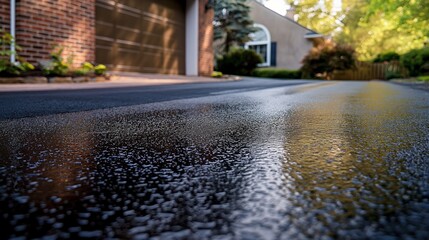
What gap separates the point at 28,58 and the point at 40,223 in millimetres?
7620

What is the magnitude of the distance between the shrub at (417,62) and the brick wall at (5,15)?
1743 centimetres

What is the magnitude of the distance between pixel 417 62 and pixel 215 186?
20761 mm

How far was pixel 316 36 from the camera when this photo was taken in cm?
2678

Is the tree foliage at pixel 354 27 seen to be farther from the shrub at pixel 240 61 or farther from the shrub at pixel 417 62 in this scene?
the shrub at pixel 240 61

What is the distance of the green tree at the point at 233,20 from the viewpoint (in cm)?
2214

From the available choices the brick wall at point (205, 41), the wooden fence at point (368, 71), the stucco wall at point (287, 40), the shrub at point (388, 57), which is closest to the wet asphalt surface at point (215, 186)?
the brick wall at point (205, 41)

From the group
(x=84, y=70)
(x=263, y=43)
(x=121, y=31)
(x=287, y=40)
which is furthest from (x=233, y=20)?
(x=84, y=70)

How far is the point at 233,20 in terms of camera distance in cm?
2280

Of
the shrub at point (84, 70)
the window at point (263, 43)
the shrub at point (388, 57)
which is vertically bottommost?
the shrub at point (84, 70)

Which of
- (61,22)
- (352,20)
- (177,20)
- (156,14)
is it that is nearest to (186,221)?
(61,22)

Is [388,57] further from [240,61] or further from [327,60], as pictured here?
[240,61]

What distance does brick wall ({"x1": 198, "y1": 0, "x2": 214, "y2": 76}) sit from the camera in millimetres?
13586

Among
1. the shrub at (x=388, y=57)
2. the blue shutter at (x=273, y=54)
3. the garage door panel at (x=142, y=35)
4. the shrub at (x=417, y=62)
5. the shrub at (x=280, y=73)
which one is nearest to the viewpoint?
the garage door panel at (x=142, y=35)

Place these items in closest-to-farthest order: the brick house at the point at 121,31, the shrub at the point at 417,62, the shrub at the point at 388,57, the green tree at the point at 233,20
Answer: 1. the brick house at the point at 121,31
2. the shrub at the point at 417,62
3. the green tree at the point at 233,20
4. the shrub at the point at 388,57
